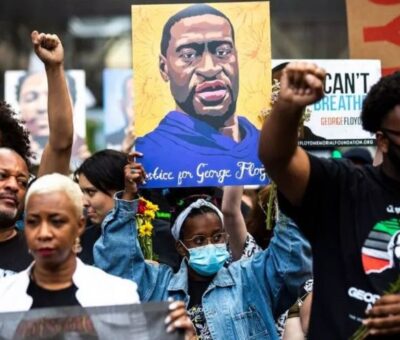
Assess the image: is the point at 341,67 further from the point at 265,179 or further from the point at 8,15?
the point at 8,15

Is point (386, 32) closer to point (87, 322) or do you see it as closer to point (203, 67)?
point (203, 67)

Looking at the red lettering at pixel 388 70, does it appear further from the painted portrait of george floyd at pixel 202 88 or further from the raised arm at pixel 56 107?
the raised arm at pixel 56 107

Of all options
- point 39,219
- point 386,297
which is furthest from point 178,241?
point 386,297

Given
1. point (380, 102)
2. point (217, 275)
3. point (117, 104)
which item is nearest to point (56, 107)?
point (217, 275)

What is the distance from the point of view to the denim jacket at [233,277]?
182 inches

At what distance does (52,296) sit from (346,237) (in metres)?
1.00

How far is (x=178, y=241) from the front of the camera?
4.94 m

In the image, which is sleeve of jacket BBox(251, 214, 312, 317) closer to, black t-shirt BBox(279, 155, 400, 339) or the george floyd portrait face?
the george floyd portrait face

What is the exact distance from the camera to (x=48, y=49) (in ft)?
15.4

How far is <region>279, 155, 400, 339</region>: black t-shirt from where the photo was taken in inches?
139

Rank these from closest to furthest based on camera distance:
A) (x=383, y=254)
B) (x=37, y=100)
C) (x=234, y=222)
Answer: (x=383, y=254) → (x=234, y=222) → (x=37, y=100)

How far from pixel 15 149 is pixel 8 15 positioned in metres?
4.23

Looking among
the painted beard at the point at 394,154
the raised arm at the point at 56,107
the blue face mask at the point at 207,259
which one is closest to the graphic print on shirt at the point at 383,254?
the painted beard at the point at 394,154

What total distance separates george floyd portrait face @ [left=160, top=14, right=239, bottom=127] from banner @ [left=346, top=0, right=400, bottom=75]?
2.48 ft
